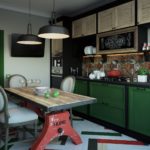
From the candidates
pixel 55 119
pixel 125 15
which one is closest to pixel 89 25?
pixel 125 15

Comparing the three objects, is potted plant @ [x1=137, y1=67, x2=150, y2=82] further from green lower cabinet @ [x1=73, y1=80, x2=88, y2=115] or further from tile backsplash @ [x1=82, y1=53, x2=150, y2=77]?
green lower cabinet @ [x1=73, y1=80, x2=88, y2=115]

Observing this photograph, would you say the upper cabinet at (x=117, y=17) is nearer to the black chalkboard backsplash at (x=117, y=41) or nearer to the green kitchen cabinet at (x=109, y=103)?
the black chalkboard backsplash at (x=117, y=41)

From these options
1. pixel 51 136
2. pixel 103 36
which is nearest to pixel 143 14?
pixel 103 36

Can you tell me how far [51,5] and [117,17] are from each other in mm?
1599

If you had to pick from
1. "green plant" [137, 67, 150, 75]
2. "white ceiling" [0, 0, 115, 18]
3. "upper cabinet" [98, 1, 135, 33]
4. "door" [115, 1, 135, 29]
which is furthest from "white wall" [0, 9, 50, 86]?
"green plant" [137, 67, 150, 75]

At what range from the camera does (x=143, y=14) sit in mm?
3045

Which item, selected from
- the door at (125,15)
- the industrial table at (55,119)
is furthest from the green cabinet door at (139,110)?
the door at (125,15)

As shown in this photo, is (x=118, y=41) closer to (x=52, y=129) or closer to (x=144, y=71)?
(x=144, y=71)

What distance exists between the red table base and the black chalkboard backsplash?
170 cm

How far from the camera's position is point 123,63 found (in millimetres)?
3828

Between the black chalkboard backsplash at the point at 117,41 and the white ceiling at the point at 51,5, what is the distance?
858 mm

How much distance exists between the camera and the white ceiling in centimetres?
404

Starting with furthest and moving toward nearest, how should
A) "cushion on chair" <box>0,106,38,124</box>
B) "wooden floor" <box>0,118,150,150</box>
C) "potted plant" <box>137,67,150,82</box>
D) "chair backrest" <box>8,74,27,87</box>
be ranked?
"chair backrest" <box>8,74,27,87</box> < "potted plant" <box>137,67,150,82</box> < "wooden floor" <box>0,118,150,150</box> < "cushion on chair" <box>0,106,38,124</box>

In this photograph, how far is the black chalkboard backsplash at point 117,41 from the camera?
3.33m
